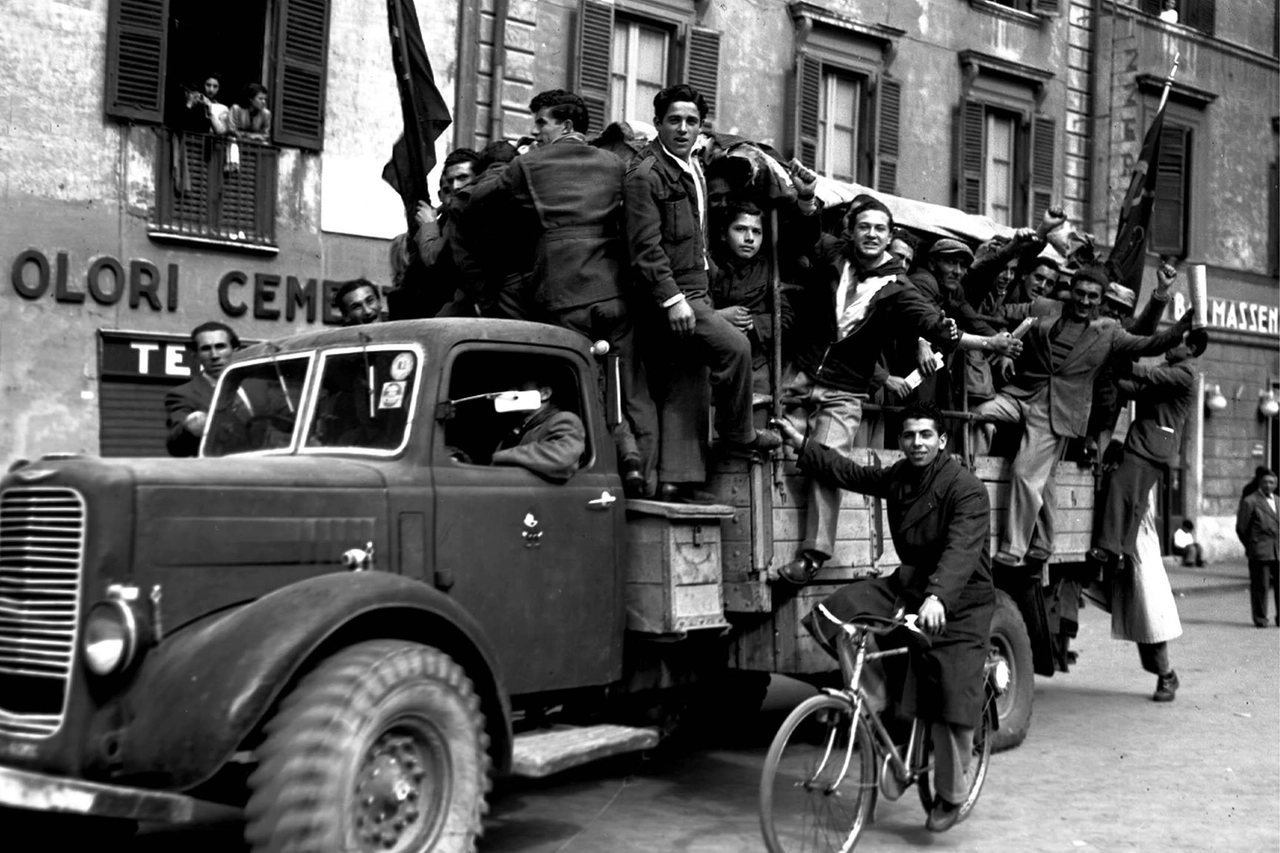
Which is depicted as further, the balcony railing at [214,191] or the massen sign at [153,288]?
the balcony railing at [214,191]

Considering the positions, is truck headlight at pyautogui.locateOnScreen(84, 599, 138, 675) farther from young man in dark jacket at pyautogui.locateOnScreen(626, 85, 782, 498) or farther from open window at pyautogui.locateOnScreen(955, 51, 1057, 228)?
open window at pyautogui.locateOnScreen(955, 51, 1057, 228)

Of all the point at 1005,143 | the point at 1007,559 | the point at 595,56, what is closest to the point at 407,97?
the point at 1007,559

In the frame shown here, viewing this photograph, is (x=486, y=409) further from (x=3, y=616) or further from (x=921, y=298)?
(x=921, y=298)

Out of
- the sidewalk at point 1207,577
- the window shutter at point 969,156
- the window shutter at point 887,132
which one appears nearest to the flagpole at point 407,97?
the window shutter at point 887,132

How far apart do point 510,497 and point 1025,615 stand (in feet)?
14.2

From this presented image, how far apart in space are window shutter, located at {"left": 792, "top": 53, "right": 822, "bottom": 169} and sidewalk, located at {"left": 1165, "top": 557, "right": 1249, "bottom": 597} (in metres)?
7.45

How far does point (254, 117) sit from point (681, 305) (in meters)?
9.45

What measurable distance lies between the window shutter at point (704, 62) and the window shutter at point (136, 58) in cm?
644

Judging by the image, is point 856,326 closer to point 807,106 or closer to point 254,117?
point 254,117

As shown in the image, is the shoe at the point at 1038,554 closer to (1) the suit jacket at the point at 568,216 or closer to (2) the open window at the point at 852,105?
(1) the suit jacket at the point at 568,216

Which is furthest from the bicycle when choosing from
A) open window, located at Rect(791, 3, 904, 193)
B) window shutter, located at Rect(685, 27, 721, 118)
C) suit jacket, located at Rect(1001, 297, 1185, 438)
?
open window, located at Rect(791, 3, 904, 193)

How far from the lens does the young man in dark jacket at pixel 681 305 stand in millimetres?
6602

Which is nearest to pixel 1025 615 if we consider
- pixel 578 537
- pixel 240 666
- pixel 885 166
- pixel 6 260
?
pixel 578 537

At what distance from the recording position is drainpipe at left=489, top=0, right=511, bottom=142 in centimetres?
1625
